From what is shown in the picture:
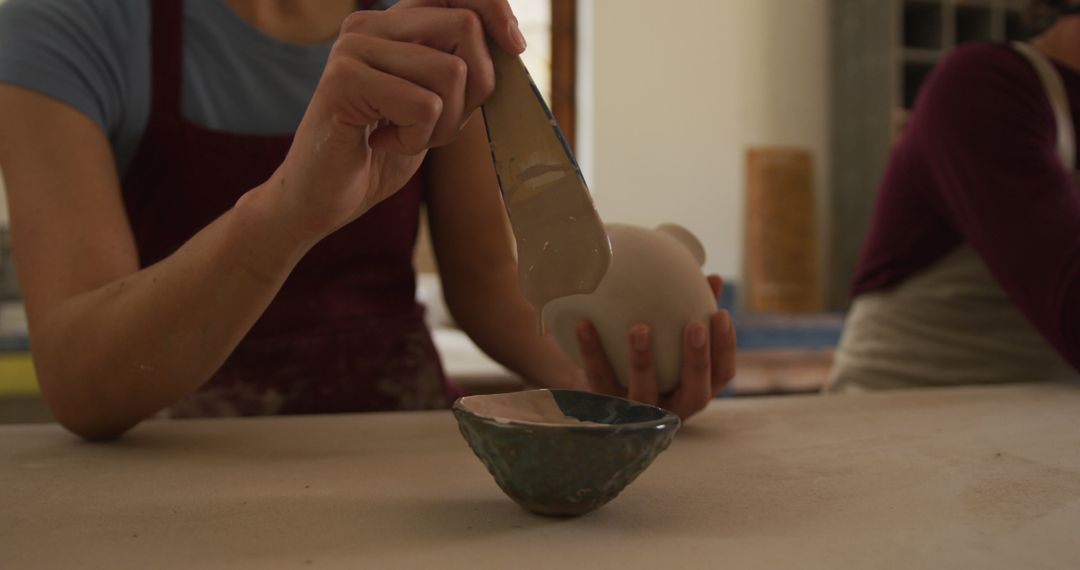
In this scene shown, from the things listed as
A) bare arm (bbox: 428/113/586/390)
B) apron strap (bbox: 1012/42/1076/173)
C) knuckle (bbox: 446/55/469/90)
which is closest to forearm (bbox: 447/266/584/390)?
bare arm (bbox: 428/113/586/390)

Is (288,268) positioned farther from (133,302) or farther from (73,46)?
(73,46)

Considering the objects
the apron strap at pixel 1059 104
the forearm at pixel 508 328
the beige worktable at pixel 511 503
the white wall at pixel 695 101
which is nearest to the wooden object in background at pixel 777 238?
the white wall at pixel 695 101

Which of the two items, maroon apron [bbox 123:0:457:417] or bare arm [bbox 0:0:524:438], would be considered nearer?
bare arm [bbox 0:0:524:438]

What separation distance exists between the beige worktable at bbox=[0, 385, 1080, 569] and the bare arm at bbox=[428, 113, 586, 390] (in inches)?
8.7

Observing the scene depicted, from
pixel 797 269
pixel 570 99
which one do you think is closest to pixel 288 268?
pixel 570 99

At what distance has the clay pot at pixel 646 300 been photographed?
0.66 m

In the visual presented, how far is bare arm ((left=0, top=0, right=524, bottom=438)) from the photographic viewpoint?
0.50 metres

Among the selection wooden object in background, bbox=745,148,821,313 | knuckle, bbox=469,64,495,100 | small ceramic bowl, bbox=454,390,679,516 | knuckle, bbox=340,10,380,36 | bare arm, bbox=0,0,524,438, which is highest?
knuckle, bbox=340,10,380,36

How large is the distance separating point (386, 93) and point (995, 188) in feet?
2.96

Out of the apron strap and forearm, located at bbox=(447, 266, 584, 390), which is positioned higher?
the apron strap

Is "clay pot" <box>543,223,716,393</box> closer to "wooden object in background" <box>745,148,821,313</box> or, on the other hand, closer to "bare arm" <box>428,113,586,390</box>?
"bare arm" <box>428,113,586,390</box>

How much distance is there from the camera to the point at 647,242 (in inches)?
26.7

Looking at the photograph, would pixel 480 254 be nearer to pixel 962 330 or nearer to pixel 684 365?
pixel 684 365

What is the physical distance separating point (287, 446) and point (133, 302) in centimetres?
16
